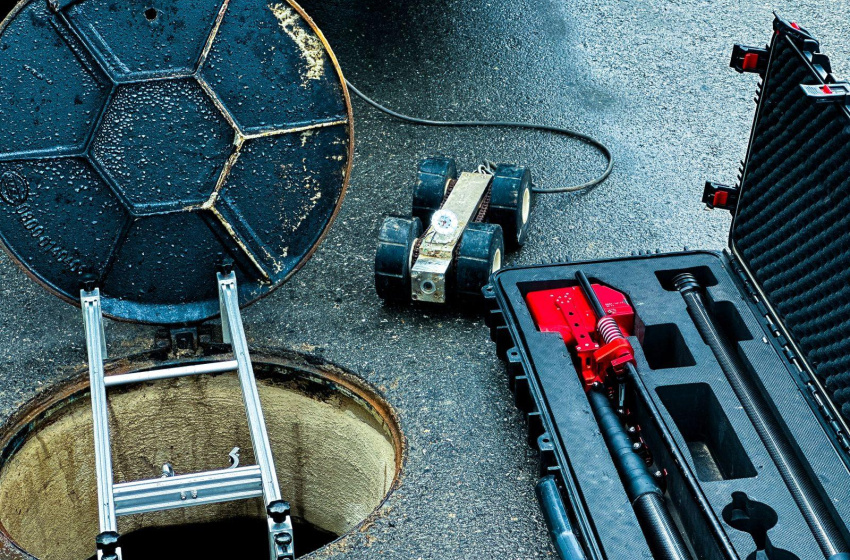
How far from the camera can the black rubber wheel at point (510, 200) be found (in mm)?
3805

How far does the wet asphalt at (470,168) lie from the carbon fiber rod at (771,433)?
665mm

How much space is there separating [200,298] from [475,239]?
977 mm

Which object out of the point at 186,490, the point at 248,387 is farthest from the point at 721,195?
the point at 186,490

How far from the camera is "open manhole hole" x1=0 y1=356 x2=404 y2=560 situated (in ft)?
10.7

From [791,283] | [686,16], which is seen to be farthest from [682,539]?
[686,16]

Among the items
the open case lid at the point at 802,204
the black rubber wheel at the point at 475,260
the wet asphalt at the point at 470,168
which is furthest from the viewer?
the black rubber wheel at the point at 475,260

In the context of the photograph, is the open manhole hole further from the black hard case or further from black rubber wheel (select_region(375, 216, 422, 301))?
the black hard case

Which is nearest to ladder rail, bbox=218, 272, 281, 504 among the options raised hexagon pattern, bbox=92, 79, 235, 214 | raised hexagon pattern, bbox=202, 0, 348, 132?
raised hexagon pattern, bbox=92, 79, 235, 214

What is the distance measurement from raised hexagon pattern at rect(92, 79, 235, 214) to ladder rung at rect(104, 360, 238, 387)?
508 millimetres

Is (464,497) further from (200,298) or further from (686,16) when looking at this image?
(686,16)

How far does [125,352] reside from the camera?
11.5ft

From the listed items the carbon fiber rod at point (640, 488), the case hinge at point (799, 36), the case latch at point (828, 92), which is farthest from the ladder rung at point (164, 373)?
the case hinge at point (799, 36)

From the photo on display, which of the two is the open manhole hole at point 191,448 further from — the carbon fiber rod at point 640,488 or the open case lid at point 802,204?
the open case lid at point 802,204

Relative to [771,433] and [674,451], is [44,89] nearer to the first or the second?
Answer: [674,451]
